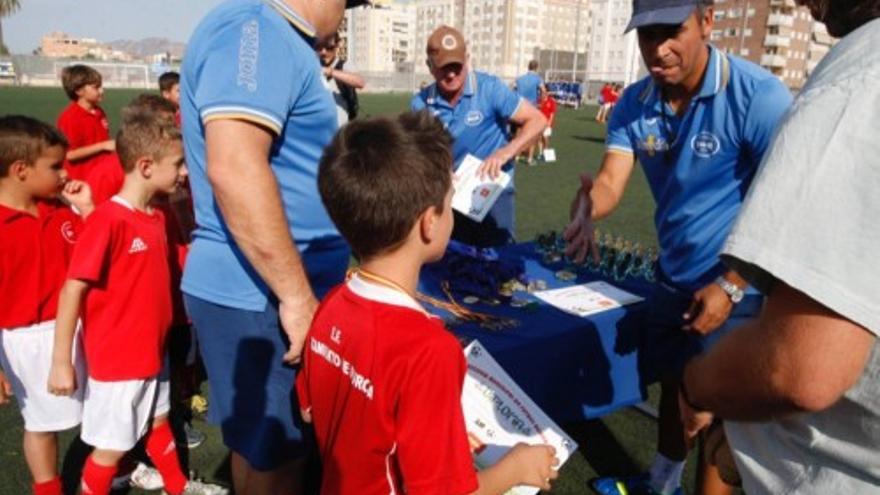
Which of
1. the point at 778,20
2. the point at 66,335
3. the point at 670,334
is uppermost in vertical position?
the point at 778,20

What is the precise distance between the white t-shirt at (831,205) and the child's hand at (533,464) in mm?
748

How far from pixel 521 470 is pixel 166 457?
1.97 meters

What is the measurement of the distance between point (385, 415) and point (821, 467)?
0.81m

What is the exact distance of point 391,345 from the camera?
4.18 feet

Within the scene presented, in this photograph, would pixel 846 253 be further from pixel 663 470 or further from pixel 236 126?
pixel 663 470

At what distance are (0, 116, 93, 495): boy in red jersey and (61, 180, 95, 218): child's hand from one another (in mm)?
326

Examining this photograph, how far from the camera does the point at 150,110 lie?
250 centimetres

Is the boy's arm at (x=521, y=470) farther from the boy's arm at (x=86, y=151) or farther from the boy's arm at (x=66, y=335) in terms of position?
the boy's arm at (x=86, y=151)

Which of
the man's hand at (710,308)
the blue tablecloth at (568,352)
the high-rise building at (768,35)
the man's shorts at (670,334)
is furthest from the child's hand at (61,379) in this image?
the high-rise building at (768,35)

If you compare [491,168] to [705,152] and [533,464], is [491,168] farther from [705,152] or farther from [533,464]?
[533,464]

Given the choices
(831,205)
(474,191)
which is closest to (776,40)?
(474,191)

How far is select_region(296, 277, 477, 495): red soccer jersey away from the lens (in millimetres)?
1255

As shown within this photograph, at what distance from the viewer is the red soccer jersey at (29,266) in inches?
94.9

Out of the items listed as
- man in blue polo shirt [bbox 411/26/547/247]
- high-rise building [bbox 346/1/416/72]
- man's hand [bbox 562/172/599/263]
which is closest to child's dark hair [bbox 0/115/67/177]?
man in blue polo shirt [bbox 411/26/547/247]
